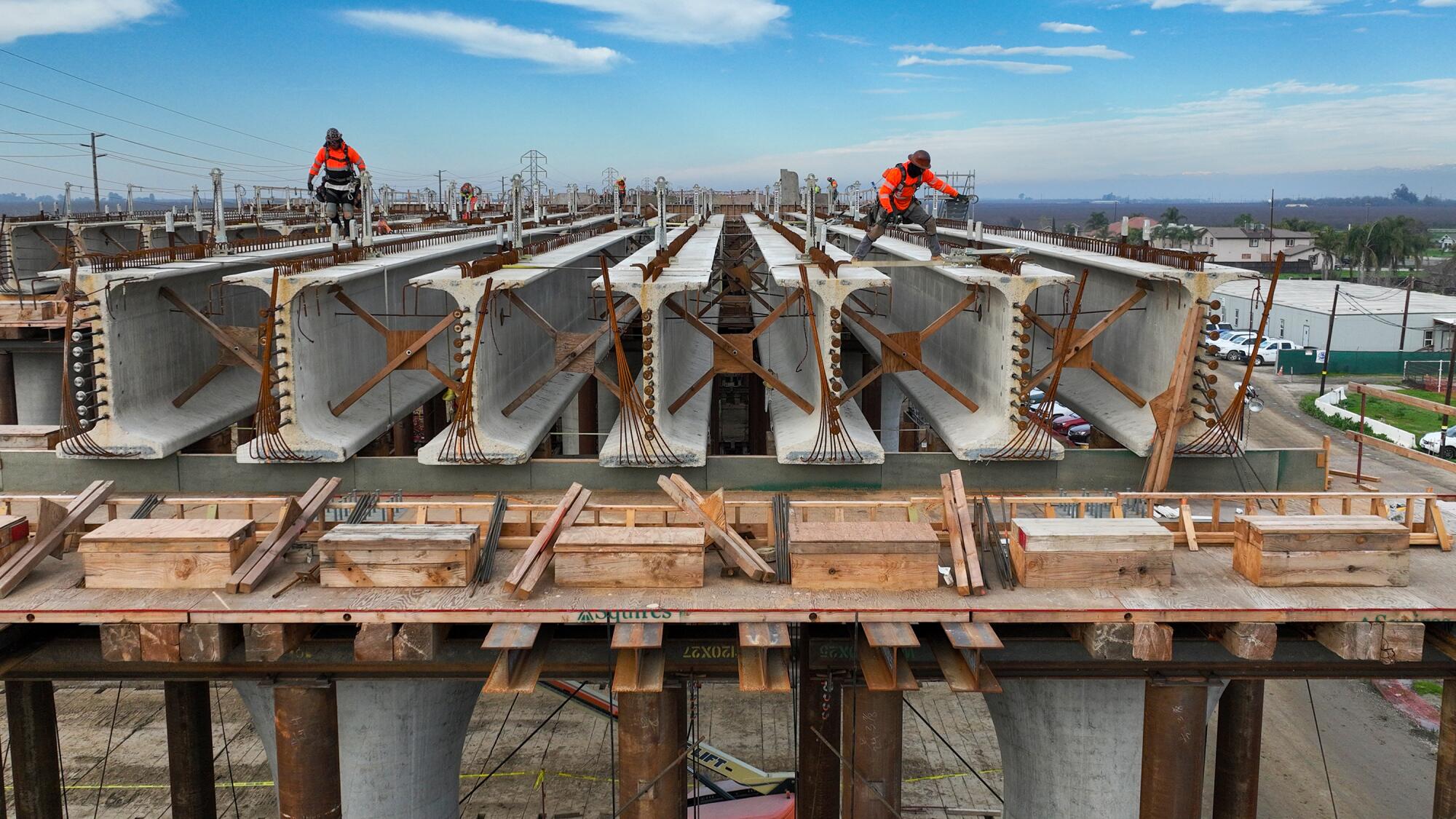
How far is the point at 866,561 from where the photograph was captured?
10734 mm

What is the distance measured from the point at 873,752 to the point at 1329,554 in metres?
4.73

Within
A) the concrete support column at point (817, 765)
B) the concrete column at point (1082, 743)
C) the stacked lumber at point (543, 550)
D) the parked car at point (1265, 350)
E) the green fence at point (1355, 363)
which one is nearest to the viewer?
the stacked lumber at point (543, 550)

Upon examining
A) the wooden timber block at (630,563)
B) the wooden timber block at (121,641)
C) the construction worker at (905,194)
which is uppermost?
the construction worker at (905,194)

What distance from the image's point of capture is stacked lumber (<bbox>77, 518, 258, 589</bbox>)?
10.8 metres

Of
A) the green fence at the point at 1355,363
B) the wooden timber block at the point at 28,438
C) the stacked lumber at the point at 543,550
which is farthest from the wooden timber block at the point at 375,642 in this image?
the green fence at the point at 1355,363

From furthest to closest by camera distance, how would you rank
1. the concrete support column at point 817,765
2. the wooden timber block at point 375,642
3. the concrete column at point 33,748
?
the concrete column at point 33,748 → the concrete support column at point 817,765 → the wooden timber block at point 375,642

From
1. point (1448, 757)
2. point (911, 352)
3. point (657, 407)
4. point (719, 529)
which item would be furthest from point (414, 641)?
point (1448, 757)

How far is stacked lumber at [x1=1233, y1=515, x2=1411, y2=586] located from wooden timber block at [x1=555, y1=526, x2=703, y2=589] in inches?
212

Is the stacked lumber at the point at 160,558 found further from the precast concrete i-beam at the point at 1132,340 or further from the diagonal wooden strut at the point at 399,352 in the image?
the precast concrete i-beam at the point at 1132,340

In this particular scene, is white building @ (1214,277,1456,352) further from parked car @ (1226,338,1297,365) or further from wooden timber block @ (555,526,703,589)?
wooden timber block @ (555,526,703,589)

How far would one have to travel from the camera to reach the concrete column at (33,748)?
45.3ft

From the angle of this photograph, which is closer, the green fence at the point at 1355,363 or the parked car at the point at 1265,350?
the green fence at the point at 1355,363

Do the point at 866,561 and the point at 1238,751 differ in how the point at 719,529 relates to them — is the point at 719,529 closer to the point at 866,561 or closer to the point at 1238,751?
the point at 866,561

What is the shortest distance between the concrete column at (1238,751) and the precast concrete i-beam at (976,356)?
4.33 meters
